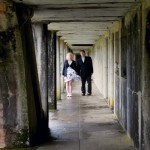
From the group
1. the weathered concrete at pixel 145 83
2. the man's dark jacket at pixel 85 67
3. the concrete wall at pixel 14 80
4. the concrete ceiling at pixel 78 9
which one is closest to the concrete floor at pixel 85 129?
the concrete wall at pixel 14 80

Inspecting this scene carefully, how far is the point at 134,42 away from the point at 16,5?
2.37 metres

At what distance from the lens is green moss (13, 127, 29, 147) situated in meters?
7.85

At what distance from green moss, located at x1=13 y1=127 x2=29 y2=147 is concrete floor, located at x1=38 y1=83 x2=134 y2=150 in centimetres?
36

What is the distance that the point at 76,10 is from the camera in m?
8.34

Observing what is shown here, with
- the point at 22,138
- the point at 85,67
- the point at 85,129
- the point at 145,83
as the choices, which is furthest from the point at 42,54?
the point at 85,67

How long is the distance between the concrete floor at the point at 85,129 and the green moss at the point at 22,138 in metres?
0.36

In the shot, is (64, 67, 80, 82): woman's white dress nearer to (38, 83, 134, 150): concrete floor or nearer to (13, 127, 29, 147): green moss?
(38, 83, 134, 150): concrete floor

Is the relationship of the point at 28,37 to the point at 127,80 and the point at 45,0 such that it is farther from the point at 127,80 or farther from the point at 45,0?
the point at 127,80

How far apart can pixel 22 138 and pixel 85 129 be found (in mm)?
2336

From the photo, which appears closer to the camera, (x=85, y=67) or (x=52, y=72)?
(x=52, y=72)

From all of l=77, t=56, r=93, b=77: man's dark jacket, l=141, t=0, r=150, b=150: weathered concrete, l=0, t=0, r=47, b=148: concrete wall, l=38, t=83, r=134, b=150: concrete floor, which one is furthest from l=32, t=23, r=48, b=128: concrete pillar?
l=77, t=56, r=93, b=77: man's dark jacket

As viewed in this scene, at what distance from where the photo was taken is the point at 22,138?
7.85 m

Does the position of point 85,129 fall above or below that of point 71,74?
below

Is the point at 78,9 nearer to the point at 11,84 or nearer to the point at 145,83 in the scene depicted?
the point at 11,84
